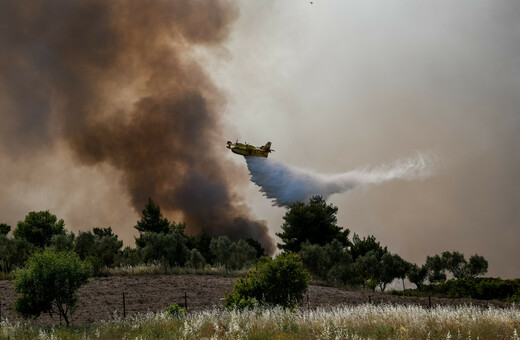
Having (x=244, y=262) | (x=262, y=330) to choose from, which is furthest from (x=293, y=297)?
(x=244, y=262)

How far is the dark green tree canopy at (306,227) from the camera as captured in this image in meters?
70.6

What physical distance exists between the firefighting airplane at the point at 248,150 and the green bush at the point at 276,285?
37.6 m

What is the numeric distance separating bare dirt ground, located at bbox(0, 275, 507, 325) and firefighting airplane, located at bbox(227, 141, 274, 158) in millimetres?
22033

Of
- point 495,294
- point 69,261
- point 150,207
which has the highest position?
point 150,207

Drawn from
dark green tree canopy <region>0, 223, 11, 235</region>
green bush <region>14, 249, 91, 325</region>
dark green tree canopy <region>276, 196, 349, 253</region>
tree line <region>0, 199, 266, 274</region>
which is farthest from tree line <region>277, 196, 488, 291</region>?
dark green tree canopy <region>0, 223, 11, 235</region>

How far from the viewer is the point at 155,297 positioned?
32500mm

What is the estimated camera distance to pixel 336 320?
55.4 ft

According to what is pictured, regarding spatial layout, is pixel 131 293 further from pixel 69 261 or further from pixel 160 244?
pixel 160 244

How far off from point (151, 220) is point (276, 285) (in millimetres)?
Result: 65796

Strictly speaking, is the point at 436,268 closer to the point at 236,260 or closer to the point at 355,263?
the point at 355,263

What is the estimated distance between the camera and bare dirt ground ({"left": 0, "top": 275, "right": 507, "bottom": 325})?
29.3 m

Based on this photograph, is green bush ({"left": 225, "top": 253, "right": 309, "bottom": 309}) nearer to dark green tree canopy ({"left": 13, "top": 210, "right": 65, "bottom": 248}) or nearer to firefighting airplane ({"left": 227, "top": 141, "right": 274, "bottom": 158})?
firefighting airplane ({"left": 227, "top": 141, "right": 274, "bottom": 158})

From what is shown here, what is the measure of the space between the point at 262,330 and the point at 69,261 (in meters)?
12.6

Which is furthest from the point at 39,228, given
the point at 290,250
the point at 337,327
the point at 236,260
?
the point at 337,327
